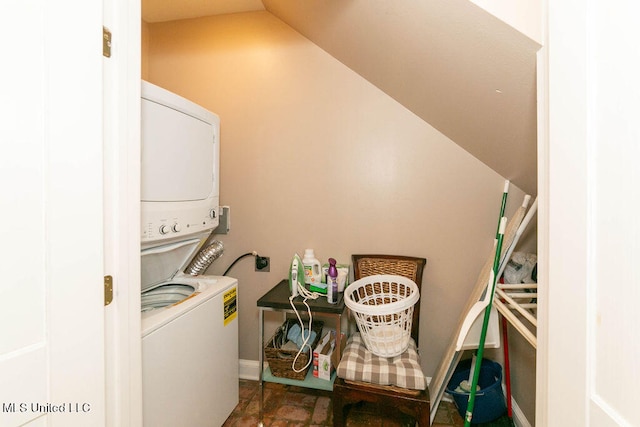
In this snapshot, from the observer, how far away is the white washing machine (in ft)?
3.70

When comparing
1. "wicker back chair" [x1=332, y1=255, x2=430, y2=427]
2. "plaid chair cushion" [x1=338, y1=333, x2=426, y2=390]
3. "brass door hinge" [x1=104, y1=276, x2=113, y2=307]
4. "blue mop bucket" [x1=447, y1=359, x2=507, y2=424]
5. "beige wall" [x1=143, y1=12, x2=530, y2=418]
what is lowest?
"blue mop bucket" [x1=447, y1=359, x2=507, y2=424]

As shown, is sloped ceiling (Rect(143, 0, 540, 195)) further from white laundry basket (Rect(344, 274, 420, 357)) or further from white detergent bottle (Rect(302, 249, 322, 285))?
white detergent bottle (Rect(302, 249, 322, 285))

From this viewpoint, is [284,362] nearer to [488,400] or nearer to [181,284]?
[181,284]

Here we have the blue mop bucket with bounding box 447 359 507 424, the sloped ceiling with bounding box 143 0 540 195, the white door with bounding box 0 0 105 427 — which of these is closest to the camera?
the white door with bounding box 0 0 105 427

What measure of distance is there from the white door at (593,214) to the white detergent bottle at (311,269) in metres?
1.36

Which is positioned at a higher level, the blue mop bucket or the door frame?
the door frame

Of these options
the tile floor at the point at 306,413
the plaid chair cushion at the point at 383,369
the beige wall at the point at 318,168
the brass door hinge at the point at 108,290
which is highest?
the beige wall at the point at 318,168

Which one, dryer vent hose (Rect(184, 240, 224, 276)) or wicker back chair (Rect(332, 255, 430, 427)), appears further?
dryer vent hose (Rect(184, 240, 224, 276))

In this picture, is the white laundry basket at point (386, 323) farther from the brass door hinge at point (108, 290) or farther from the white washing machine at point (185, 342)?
the brass door hinge at point (108, 290)

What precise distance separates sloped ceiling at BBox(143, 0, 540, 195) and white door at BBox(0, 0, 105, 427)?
1.15m

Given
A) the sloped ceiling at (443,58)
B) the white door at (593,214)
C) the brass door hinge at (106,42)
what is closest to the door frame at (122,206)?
the brass door hinge at (106,42)

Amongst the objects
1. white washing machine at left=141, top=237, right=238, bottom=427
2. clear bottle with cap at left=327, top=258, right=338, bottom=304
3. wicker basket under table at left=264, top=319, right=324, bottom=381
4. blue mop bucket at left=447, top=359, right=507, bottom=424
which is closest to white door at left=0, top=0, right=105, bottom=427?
white washing machine at left=141, top=237, right=238, bottom=427

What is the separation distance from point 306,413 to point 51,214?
6.06 ft

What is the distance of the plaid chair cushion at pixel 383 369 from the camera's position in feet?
4.67
